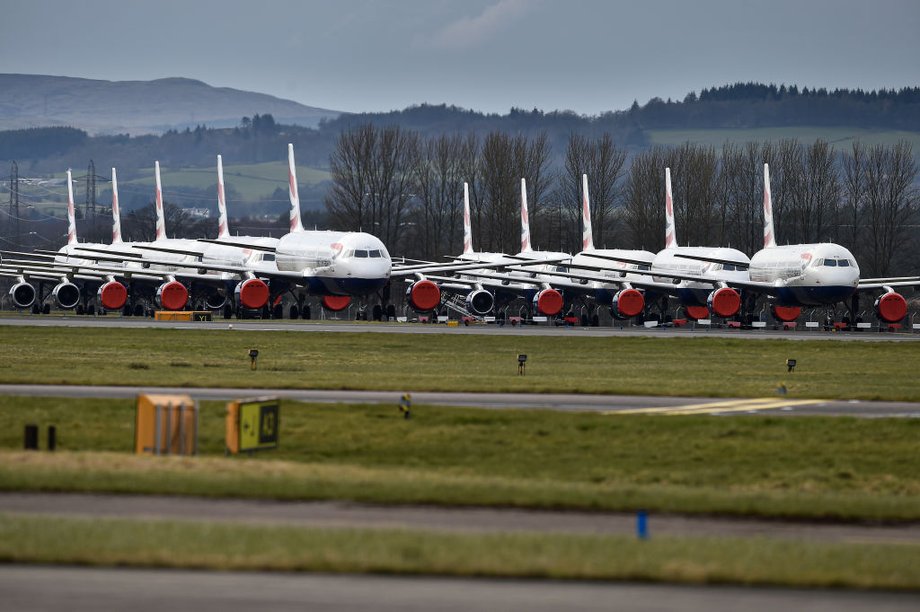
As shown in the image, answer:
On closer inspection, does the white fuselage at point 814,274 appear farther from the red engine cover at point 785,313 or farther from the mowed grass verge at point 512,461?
the mowed grass verge at point 512,461

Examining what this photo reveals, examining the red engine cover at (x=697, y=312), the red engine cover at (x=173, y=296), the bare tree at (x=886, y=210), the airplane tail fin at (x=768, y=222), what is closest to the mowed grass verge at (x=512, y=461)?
the red engine cover at (x=173, y=296)

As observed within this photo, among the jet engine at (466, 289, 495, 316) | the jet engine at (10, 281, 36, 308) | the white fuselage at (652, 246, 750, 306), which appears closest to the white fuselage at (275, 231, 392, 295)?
the jet engine at (466, 289, 495, 316)

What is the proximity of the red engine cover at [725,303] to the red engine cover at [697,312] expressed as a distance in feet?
31.8

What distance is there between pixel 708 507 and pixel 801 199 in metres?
115

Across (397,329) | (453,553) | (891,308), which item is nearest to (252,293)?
(397,329)

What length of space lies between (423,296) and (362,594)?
241ft

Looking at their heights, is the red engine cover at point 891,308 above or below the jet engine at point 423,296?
below

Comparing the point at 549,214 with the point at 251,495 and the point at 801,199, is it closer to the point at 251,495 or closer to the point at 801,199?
the point at 801,199

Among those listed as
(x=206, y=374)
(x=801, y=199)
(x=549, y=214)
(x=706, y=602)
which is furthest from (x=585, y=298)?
(x=706, y=602)

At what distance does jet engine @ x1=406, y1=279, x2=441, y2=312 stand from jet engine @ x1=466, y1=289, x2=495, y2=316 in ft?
44.0

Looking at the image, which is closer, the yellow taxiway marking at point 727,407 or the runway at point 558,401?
the yellow taxiway marking at point 727,407

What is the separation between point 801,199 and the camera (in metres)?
135

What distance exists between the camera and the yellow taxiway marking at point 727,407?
120 ft

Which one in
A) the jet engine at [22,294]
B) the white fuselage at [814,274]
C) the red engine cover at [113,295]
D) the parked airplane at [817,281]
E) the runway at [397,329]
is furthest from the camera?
the jet engine at [22,294]
